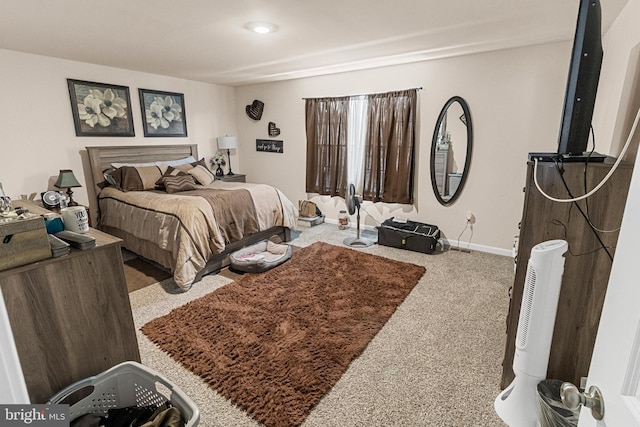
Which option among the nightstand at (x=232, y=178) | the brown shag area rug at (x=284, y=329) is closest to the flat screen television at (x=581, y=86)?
the brown shag area rug at (x=284, y=329)

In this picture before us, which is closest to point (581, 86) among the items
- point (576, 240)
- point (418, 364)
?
point (576, 240)

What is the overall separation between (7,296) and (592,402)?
1.71 meters

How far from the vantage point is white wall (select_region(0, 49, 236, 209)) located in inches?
129

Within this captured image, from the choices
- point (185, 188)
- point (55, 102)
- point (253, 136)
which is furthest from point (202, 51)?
point (253, 136)

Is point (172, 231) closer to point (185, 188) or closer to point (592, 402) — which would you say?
point (185, 188)

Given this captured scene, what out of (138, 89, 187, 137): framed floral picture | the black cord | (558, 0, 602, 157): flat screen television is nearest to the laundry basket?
the black cord

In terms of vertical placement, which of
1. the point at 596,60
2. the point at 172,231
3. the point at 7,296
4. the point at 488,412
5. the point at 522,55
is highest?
the point at 522,55

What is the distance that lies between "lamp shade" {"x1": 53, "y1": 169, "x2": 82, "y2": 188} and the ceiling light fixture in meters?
2.62

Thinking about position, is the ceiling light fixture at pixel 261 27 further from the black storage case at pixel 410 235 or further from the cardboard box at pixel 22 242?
the black storage case at pixel 410 235

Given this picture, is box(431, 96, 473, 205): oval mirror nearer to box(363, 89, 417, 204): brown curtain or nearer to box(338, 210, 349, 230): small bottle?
box(363, 89, 417, 204): brown curtain

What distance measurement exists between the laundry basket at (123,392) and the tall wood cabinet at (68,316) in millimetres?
67

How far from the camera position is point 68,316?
126 centimetres

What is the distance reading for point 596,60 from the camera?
1391 mm

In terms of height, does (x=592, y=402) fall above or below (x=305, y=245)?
above
